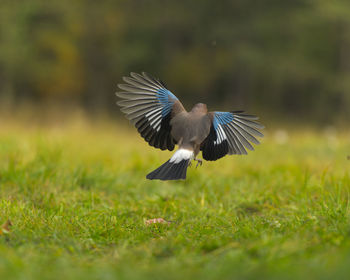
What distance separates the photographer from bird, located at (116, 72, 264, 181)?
308cm

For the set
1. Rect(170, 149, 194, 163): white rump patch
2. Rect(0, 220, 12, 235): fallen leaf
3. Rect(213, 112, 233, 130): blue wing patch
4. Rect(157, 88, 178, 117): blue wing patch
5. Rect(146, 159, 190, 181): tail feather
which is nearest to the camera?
Rect(0, 220, 12, 235): fallen leaf

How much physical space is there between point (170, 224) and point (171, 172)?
1.36 feet

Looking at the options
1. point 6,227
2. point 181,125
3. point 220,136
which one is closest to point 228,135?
point 220,136

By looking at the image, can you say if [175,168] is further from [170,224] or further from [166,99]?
[166,99]

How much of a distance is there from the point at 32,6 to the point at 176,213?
20.1 meters

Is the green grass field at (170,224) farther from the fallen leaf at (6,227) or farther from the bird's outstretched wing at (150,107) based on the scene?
the bird's outstretched wing at (150,107)

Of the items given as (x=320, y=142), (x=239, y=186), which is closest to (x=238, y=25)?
(x=320, y=142)

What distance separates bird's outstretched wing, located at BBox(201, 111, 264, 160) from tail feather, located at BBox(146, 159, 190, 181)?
1.11 ft

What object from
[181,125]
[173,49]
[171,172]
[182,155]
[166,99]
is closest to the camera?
[171,172]

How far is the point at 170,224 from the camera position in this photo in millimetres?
3100

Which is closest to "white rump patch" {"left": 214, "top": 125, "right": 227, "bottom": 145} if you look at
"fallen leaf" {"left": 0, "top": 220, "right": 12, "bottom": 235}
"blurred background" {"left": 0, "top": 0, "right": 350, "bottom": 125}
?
"fallen leaf" {"left": 0, "top": 220, "right": 12, "bottom": 235}

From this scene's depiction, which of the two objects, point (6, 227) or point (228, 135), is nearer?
point (6, 227)

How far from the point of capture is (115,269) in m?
1.94

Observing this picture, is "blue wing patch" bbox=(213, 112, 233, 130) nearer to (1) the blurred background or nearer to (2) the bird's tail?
(2) the bird's tail
